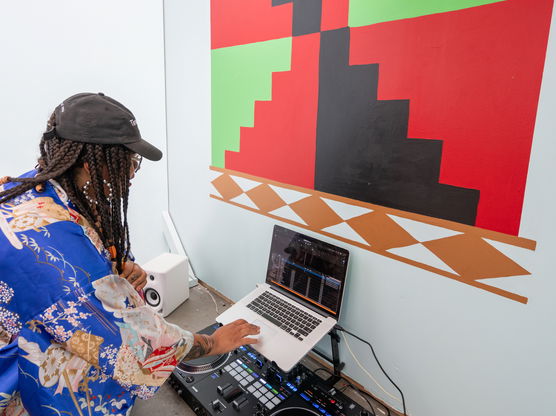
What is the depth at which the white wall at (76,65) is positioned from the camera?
1556 mm

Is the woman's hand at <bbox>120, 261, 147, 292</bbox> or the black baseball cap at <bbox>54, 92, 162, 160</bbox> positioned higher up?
the black baseball cap at <bbox>54, 92, 162, 160</bbox>

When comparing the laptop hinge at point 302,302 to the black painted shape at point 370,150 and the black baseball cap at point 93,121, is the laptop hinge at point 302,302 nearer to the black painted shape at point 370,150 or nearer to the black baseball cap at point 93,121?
the black painted shape at point 370,150

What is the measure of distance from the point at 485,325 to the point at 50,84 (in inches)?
A: 75.9

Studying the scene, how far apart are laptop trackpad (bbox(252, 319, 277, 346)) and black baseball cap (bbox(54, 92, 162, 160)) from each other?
27.9 inches

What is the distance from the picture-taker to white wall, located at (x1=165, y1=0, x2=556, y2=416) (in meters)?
0.81

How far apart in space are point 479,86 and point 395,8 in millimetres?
316

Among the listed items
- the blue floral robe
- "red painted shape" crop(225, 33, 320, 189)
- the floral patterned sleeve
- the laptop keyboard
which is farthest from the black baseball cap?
the laptop keyboard

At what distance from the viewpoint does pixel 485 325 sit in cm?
92

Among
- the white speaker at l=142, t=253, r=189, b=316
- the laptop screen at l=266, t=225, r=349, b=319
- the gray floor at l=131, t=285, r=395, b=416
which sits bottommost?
the gray floor at l=131, t=285, r=395, b=416

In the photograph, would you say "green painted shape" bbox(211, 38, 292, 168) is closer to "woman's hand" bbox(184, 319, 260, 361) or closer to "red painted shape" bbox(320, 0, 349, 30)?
"red painted shape" bbox(320, 0, 349, 30)

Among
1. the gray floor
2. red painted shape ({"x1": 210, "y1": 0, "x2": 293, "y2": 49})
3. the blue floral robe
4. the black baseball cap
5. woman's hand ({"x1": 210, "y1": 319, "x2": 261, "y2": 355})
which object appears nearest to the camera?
the blue floral robe

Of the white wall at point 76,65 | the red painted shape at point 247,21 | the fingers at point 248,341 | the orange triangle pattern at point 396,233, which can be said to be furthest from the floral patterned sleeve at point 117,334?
the white wall at point 76,65

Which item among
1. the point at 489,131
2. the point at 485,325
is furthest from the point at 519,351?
the point at 489,131

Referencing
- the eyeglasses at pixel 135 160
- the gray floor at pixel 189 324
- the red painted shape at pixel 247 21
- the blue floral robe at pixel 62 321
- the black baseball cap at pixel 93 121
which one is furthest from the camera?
the red painted shape at pixel 247 21
